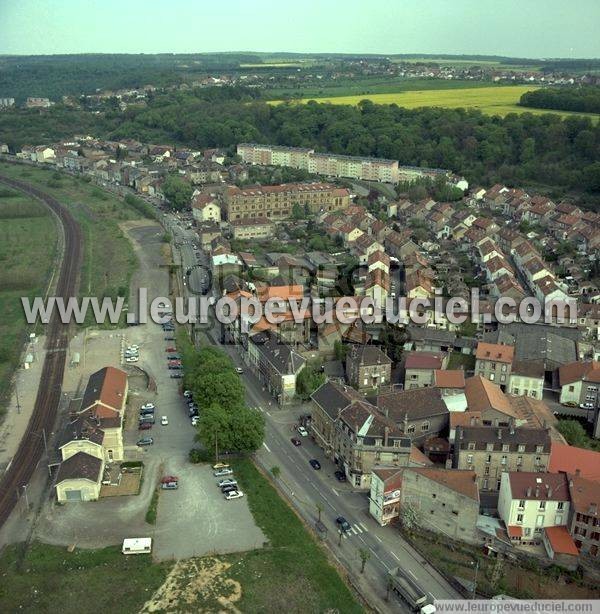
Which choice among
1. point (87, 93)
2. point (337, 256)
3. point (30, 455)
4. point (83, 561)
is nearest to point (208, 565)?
point (83, 561)

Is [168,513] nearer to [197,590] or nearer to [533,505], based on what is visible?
[197,590]

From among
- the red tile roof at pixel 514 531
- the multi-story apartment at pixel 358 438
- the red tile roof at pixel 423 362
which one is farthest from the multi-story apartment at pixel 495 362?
the red tile roof at pixel 514 531

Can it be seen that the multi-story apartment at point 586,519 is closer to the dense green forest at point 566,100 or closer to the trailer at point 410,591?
the trailer at point 410,591

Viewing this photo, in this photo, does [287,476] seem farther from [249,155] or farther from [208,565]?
[249,155]

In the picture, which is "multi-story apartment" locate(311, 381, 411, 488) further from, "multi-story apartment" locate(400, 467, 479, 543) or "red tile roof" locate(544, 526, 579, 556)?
"red tile roof" locate(544, 526, 579, 556)

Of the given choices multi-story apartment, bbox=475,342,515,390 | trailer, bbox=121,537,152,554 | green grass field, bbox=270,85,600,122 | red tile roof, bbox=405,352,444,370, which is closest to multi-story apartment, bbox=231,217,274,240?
red tile roof, bbox=405,352,444,370

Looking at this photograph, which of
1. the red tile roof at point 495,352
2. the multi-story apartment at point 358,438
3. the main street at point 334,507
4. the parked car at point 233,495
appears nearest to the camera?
the main street at point 334,507

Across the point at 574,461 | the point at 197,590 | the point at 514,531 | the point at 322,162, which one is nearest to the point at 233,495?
the point at 197,590

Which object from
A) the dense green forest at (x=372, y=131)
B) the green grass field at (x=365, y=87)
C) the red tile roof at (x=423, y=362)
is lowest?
the red tile roof at (x=423, y=362)
